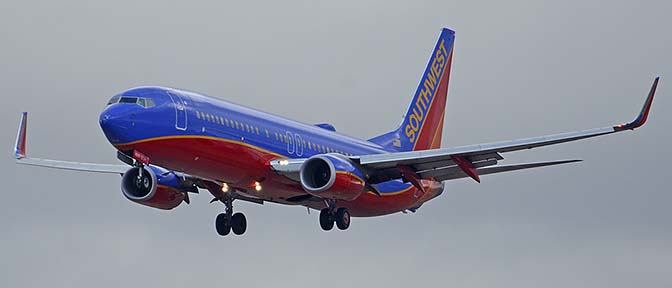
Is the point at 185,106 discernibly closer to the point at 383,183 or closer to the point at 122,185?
the point at 122,185

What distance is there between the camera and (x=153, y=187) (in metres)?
57.7

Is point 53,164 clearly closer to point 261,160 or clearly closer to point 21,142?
point 21,142

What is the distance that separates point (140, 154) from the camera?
175ft

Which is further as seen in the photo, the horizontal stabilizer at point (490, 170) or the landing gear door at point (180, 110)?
the horizontal stabilizer at point (490, 170)

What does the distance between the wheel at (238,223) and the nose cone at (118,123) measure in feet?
34.1

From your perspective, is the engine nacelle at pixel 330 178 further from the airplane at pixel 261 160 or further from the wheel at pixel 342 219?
the wheel at pixel 342 219

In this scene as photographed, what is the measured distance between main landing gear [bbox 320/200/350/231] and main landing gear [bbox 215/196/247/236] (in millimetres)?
3582

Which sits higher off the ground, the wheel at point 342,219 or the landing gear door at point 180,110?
the landing gear door at point 180,110

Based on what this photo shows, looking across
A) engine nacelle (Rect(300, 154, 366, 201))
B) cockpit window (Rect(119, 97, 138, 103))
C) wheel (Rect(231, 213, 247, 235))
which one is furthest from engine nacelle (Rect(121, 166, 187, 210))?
engine nacelle (Rect(300, 154, 366, 201))

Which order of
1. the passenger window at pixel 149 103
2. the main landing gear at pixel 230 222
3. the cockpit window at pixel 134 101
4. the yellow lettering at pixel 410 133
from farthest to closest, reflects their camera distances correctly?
the yellow lettering at pixel 410 133
the main landing gear at pixel 230 222
the passenger window at pixel 149 103
the cockpit window at pixel 134 101

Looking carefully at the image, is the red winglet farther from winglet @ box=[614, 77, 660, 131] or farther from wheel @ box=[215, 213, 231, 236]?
wheel @ box=[215, 213, 231, 236]

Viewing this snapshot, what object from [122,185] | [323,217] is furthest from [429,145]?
[122,185]

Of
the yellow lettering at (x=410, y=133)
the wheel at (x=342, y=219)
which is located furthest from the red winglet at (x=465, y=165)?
the yellow lettering at (x=410, y=133)

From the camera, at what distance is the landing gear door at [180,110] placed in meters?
53.7
